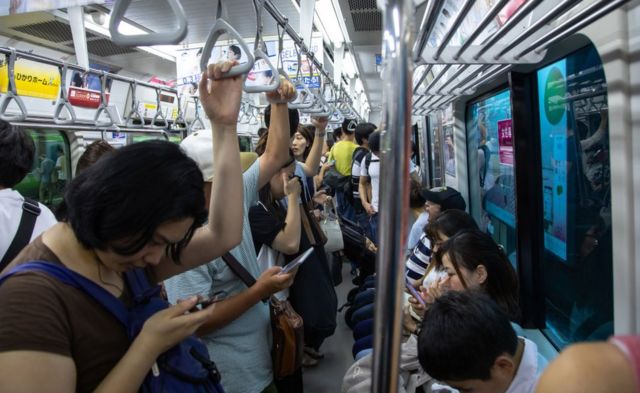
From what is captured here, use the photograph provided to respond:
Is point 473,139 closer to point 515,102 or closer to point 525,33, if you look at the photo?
point 515,102

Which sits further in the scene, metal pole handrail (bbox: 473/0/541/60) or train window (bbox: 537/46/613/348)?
train window (bbox: 537/46/613/348)

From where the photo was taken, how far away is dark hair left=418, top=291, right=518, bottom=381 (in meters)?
1.19

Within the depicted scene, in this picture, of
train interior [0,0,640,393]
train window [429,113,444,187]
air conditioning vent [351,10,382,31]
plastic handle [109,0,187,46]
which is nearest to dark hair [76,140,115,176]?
train interior [0,0,640,393]

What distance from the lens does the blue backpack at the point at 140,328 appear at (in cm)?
83

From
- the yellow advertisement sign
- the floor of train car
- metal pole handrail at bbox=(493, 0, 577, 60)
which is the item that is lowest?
the floor of train car

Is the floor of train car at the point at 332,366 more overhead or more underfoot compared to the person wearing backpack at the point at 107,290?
more underfoot

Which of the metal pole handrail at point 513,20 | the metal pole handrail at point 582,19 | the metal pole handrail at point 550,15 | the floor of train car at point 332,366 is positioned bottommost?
the floor of train car at point 332,366

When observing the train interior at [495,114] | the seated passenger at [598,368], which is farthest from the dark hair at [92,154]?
the seated passenger at [598,368]

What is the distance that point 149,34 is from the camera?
2.82ft

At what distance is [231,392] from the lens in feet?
4.91

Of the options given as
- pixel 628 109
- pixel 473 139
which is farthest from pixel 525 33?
pixel 473 139

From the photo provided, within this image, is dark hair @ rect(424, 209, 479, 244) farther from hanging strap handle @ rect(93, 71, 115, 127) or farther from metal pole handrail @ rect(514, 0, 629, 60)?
hanging strap handle @ rect(93, 71, 115, 127)

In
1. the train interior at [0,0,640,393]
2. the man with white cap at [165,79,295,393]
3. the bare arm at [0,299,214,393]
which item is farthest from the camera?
the man with white cap at [165,79,295,393]

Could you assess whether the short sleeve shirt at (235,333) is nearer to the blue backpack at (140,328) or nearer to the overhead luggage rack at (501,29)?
the blue backpack at (140,328)
